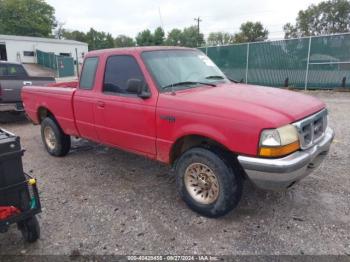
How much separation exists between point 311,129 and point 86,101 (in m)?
3.24

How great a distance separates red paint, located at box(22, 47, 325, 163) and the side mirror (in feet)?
0.26

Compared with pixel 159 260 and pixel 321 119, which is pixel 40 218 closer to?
pixel 159 260

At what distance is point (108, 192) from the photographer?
4.38 m

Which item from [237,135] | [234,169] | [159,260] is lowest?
[159,260]

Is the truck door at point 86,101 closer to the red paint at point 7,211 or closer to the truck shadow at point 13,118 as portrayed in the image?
the red paint at point 7,211

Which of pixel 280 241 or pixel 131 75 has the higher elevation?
pixel 131 75

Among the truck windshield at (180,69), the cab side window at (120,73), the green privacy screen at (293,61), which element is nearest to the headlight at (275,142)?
the truck windshield at (180,69)

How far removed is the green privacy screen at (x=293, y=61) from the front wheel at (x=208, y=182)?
1153 centimetres

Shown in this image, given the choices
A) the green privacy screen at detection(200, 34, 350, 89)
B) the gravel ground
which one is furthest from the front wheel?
the green privacy screen at detection(200, 34, 350, 89)

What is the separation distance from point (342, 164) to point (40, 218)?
14.9 feet

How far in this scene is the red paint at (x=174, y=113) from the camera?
3.13m

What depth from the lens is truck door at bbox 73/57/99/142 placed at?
15.8ft

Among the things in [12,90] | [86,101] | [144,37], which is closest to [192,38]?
[144,37]

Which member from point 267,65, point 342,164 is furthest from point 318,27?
point 342,164
